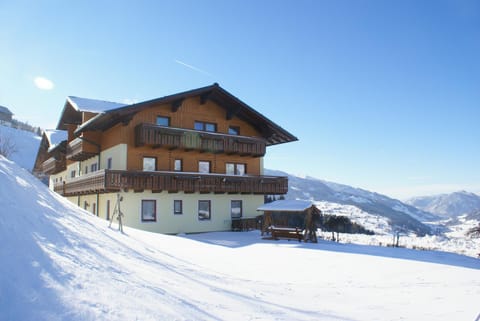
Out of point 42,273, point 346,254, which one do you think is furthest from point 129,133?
point 42,273

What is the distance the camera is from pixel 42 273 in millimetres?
4438

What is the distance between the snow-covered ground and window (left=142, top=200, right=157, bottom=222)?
9.78 m

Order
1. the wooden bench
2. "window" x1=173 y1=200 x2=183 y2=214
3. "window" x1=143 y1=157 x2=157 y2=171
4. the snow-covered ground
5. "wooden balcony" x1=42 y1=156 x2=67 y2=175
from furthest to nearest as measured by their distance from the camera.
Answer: "wooden balcony" x1=42 y1=156 x2=67 y2=175, "window" x1=173 y1=200 x2=183 y2=214, "window" x1=143 y1=157 x2=157 y2=171, the wooden bench, the snow-covered ground

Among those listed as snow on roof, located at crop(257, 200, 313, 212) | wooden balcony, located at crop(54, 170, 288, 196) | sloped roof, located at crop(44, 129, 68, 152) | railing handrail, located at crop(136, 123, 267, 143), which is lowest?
snow on roof, located at crop(257, 200, 313, 212)

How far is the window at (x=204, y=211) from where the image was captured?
2475cm

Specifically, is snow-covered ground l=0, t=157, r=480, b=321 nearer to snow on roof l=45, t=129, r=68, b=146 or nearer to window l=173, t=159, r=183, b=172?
window l=173, t=159, r=183, b=172

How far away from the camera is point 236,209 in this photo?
87.3ft

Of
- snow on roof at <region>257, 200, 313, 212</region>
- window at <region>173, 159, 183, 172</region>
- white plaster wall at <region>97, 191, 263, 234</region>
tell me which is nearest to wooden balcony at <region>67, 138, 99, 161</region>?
white plaster wall at <region>97, 191, 263, 234</region>

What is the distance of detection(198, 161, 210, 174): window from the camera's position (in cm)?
2547

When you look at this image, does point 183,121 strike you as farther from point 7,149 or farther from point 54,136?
point 54,136

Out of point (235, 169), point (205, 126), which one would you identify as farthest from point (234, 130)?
point (235, 169)

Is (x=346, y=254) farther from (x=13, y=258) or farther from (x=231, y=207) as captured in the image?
(x=13, y=258)

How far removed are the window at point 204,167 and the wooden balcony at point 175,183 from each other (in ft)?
5.81

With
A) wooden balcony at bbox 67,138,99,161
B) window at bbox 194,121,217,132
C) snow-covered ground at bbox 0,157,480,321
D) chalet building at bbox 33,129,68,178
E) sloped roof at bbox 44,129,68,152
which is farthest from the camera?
sloped roof at bbox 44,129,68,152
